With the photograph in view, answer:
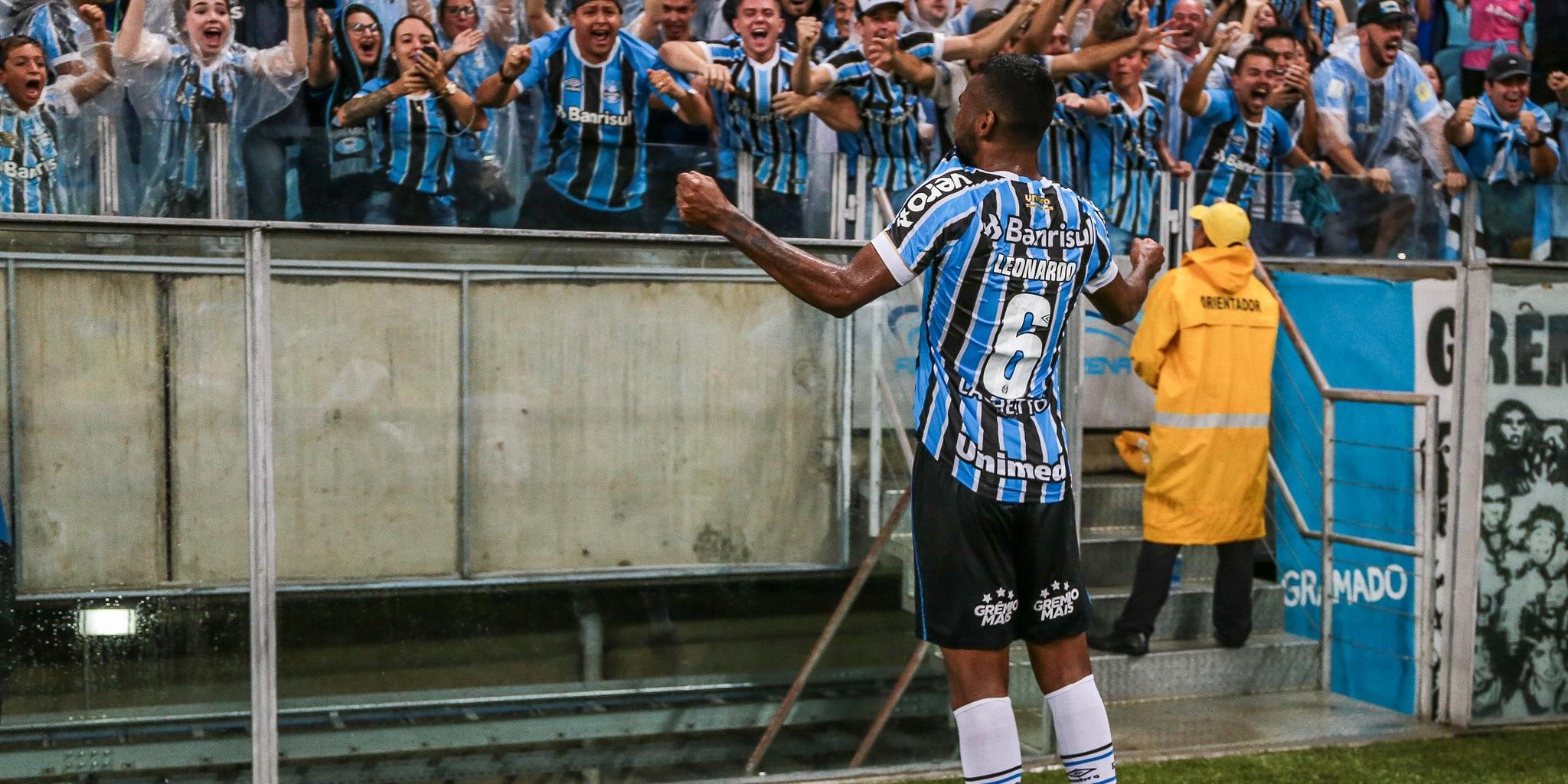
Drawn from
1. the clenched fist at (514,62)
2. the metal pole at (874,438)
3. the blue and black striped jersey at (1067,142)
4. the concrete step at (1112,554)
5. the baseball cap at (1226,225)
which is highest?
the clenched fist at (514,62)

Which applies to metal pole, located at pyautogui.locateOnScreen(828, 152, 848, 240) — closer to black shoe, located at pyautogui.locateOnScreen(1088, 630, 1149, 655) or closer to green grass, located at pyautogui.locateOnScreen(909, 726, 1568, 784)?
green grass, located at pyautogui.locateOnScreen(909, 726, 1568, 784)

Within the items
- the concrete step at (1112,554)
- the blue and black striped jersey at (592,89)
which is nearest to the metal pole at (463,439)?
the blue and black striped jersey at (592,89)

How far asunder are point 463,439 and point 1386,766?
342 centimetres

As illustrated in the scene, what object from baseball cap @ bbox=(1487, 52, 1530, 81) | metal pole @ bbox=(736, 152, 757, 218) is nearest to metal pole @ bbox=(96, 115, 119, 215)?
metal pole @ bbox=(736, 152, 757, 218)

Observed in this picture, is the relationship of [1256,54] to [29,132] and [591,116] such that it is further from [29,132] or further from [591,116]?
[29,132]

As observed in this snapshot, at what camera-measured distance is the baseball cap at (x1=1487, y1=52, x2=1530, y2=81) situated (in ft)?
30.6

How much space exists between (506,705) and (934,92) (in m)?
3.84

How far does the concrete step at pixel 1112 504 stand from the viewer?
24.1 feet

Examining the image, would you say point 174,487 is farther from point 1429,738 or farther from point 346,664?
point 1429,738

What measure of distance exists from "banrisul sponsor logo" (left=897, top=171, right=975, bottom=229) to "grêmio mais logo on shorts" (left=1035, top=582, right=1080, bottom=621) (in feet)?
2.93

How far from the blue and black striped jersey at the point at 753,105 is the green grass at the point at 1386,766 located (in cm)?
311

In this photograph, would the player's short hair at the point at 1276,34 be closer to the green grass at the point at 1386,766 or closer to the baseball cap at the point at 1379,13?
the baseball cap at the point at 1379,13

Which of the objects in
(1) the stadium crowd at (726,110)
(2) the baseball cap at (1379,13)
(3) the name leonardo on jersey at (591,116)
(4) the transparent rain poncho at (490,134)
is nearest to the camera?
(1) the stadium crowd at (726,110)

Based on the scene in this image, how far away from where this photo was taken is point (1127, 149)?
7.88 m
